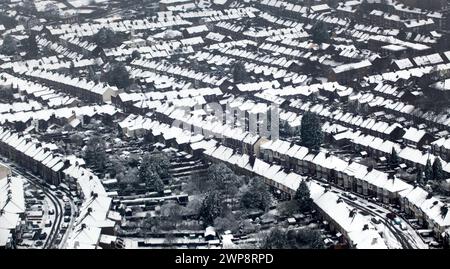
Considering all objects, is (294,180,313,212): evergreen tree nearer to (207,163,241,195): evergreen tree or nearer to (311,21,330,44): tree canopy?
(207,163,241,195): evergreen tree

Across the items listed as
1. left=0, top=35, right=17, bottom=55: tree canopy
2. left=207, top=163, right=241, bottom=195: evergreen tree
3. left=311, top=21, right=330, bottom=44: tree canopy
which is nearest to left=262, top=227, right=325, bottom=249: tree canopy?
left=207, top=163, right=241, bottom=195: evergreen tree

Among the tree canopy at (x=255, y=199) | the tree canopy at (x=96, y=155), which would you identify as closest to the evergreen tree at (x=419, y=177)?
the tree canopy at (x=255, y=199)

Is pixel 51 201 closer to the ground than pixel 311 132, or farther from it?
closer to the ground

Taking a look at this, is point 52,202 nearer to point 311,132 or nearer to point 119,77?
point 311,132

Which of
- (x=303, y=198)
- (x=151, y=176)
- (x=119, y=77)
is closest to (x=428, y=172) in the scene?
(x=303, y=198)
